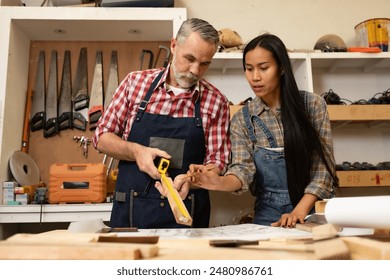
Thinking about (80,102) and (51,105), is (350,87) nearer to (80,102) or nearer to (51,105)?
(80,102)

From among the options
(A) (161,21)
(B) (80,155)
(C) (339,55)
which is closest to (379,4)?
(C) (339,55)

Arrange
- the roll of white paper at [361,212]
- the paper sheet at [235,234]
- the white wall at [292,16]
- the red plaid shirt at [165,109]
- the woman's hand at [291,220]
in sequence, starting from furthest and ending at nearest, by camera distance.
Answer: the white wall at [292,16], the red plaid shirt at [165,109], the woman's hand at [291,220], the paper sheet at [235,234], the roll of white paper at [361,212]

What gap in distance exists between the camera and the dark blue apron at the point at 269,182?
112 centimetres

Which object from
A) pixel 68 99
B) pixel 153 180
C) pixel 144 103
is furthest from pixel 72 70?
pixel 153 180

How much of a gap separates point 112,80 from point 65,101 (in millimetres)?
295

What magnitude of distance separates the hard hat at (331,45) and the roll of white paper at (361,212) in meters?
1.56

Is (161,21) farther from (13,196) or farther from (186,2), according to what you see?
(13,196)

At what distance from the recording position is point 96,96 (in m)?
2.04

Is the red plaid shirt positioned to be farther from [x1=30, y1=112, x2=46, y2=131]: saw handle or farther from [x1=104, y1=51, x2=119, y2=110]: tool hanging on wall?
[x1=30, y1=112, x2=46, y2=131]: saw handle

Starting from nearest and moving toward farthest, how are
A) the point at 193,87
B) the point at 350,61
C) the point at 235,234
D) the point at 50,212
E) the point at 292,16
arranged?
the point at 235,234 → the point at 193,87 → the point at 50,212 → the point at 350,61 → the point at 292,16

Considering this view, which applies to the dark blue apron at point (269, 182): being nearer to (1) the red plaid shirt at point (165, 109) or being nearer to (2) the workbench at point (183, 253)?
(1) the red plaid shirt at point (165, 109)

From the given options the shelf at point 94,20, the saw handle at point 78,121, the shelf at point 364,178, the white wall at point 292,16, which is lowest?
the shelf at point 364,178

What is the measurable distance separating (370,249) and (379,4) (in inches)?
91.6

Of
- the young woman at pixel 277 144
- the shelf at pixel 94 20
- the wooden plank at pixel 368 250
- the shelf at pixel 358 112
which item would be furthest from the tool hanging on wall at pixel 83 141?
the wooden plank at pixel 368 250
